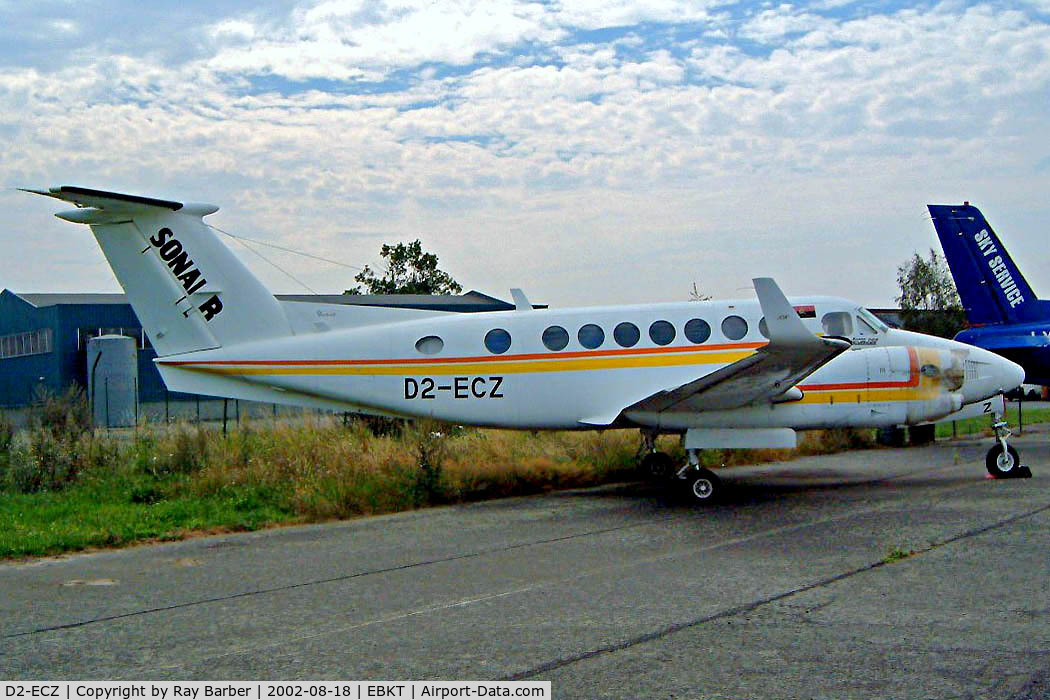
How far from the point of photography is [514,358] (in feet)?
49.2

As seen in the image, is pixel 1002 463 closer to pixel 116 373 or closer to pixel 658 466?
pixel 658 466

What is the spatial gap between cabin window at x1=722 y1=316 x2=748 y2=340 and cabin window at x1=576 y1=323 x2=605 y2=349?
185 centimetres

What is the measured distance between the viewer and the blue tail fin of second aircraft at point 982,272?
75.7 ft

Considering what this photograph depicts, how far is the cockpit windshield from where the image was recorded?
15.5 meters

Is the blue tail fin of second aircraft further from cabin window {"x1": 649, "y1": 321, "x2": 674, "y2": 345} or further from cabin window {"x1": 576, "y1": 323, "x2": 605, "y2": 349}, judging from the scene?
cabin window {"x1": 576, "y1": 323, "x2": 605, "y2": 349}

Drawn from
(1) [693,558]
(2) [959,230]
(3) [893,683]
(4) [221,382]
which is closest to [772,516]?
(1) [693,558]

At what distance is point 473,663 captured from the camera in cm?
604

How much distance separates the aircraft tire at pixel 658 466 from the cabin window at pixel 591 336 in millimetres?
2935

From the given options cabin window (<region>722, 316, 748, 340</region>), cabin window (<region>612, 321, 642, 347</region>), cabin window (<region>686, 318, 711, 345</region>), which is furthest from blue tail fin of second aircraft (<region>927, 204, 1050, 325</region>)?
cabin window (<region>612, 321, 642, 347</region>)

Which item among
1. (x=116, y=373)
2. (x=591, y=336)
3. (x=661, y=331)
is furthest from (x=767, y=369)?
(x=116, y=373)

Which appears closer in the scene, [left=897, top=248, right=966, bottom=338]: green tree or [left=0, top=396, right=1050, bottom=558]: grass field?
[left=0, top=396, right=1050, bottom=558]: grass field

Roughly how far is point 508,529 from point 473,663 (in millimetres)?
6125
